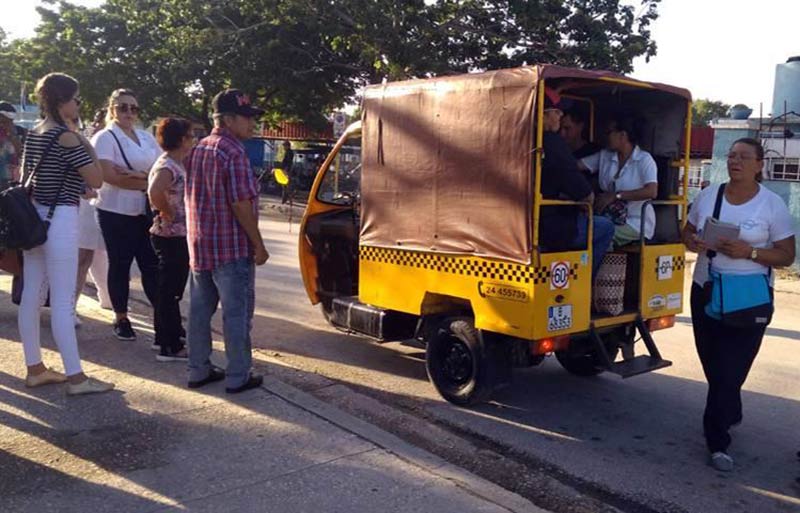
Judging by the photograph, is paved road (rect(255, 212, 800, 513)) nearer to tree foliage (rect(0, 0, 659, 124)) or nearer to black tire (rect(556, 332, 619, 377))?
black tire (rect(556, 332, 619, 377))

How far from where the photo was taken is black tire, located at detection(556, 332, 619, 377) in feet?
17.2

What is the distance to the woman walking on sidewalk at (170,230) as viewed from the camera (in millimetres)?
5441

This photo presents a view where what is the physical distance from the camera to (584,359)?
19.6 ft

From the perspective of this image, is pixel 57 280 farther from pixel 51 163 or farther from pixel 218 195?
pixel 218 195

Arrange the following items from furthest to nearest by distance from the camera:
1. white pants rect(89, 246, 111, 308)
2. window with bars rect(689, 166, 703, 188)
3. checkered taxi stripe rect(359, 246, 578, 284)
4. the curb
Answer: window with bars rect(689, 166, 703, 188) < white pants rect(89, 246, 111, 308) < checkered taxi stripe rect(359, 246, 578, 284) < the curb

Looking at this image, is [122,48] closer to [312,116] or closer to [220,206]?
[312,116]

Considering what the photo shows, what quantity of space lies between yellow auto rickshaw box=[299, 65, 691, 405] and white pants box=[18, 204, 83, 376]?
84.5 inches

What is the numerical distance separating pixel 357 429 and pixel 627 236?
240 cm

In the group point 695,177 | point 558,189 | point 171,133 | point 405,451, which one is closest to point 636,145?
point 558,189

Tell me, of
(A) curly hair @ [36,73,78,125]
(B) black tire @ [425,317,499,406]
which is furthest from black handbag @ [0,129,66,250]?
(B) black tire @ [425,317,499,406]

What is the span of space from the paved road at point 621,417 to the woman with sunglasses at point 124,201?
1.25 m

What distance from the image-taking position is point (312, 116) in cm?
2848

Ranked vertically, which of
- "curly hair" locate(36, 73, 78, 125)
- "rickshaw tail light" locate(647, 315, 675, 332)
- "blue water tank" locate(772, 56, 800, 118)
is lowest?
"rickshaw tail light" locate(647, 315, 675, 332)

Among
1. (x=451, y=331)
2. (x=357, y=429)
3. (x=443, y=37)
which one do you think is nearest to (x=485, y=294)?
(x=451, y=331)
